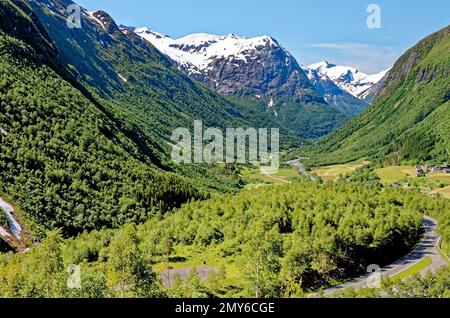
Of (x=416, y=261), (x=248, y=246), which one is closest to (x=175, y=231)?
(x=248, y=246)

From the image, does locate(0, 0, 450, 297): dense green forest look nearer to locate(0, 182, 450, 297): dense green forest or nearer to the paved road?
locate(0, 182, 450, 297): dense green forest

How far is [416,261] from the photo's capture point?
120 meters

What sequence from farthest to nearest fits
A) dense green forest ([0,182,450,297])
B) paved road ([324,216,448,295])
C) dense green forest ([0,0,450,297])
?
paved road ([324,216,448,295])
dense green forest ([0,0,450,297])
dense green forest ([0,182,450,297])

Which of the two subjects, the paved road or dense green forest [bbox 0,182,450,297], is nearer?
dense green forest [bbox 0,182,450,297]

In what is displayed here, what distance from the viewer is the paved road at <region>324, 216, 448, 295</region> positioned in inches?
3925

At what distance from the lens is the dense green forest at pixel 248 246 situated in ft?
247

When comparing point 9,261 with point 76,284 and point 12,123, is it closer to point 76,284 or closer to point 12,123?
point 76,284

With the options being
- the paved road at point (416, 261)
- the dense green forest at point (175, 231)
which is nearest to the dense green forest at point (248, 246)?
the dense green forest at point (175, 231)

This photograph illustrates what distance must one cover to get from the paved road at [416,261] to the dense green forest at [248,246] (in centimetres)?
315

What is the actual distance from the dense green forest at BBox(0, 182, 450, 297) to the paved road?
10.3ft

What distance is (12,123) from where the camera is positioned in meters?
184

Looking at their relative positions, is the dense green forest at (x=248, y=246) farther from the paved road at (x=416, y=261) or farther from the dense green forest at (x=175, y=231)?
the paved road at (x=416, y=261)

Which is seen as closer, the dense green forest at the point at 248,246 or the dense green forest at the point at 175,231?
the dense green forest at the point at 248,246

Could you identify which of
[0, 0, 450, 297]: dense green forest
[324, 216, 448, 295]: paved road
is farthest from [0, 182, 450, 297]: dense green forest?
[324, 216, 448, 295]: paved road
